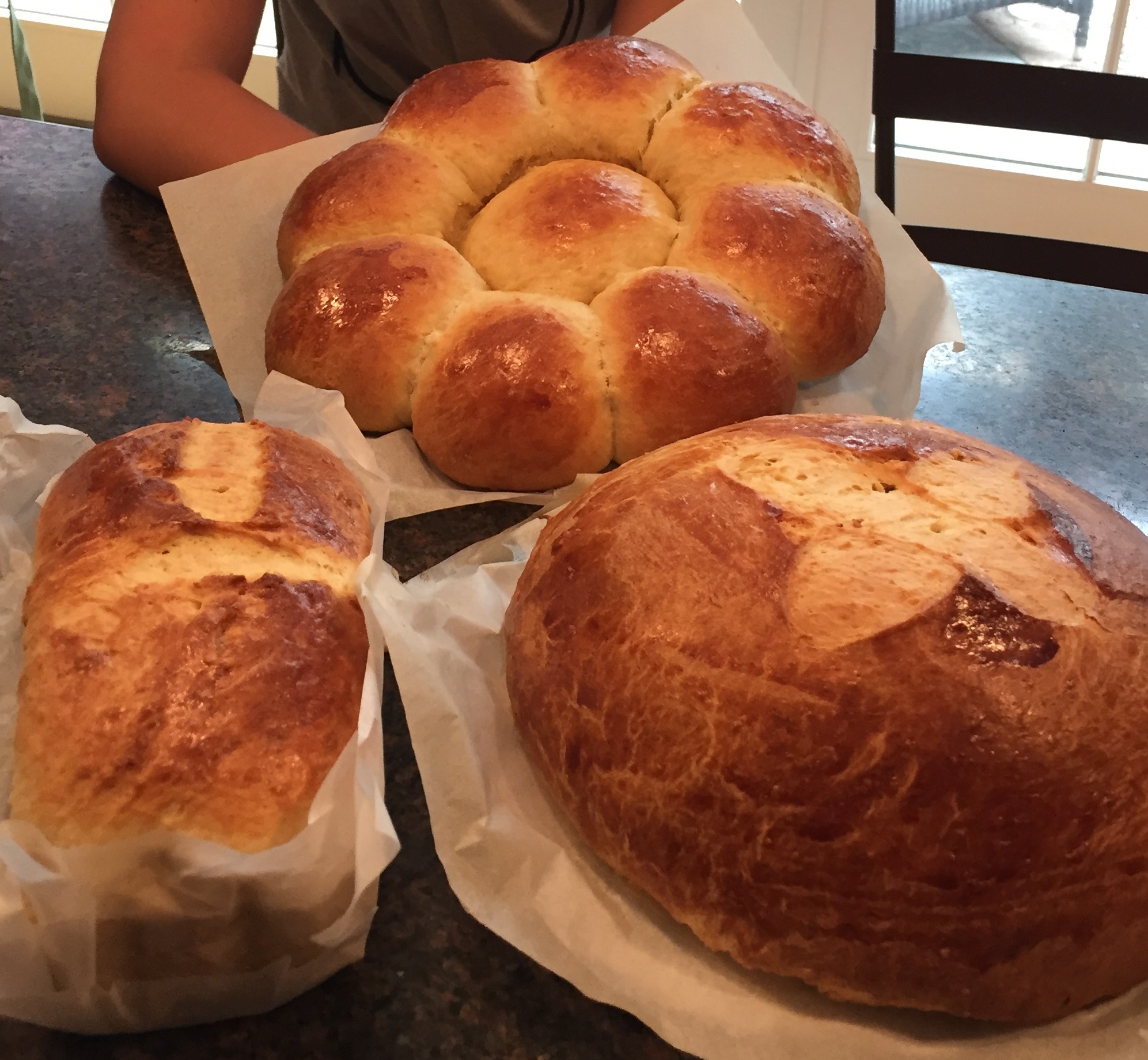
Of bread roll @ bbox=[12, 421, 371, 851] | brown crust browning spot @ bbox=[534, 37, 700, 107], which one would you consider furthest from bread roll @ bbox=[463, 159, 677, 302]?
bread roll @ bbox=[12, 421, 371, 851]

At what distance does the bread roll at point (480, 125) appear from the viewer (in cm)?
104

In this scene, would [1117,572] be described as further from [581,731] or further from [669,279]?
[669,279]

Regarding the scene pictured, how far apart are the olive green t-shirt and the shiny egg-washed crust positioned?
1057 millimetres

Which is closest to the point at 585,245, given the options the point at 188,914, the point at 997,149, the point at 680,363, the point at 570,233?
the point at 570,233

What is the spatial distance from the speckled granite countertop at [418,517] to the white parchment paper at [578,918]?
0.02 m

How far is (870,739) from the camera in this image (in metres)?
0.49

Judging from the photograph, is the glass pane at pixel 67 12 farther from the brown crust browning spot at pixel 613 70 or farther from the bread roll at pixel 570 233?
the bread roll at pixel 570 233

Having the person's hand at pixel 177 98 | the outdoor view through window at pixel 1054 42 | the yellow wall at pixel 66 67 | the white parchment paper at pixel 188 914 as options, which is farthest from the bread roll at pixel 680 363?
the yellow wall at pixel 66 67

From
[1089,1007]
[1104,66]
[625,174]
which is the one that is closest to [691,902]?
[1089,1007]

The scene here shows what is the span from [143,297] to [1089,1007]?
1073mm

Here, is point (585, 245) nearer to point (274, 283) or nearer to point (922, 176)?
point (274, 283)

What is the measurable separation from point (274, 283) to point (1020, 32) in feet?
6.98

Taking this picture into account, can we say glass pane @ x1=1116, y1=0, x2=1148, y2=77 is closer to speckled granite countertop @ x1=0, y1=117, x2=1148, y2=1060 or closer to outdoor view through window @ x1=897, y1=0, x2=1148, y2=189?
outdoor view through window @ x1=897, y1=0, x2=1148, y2=189

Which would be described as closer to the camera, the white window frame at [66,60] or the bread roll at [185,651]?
the bread roll at [185,651]
